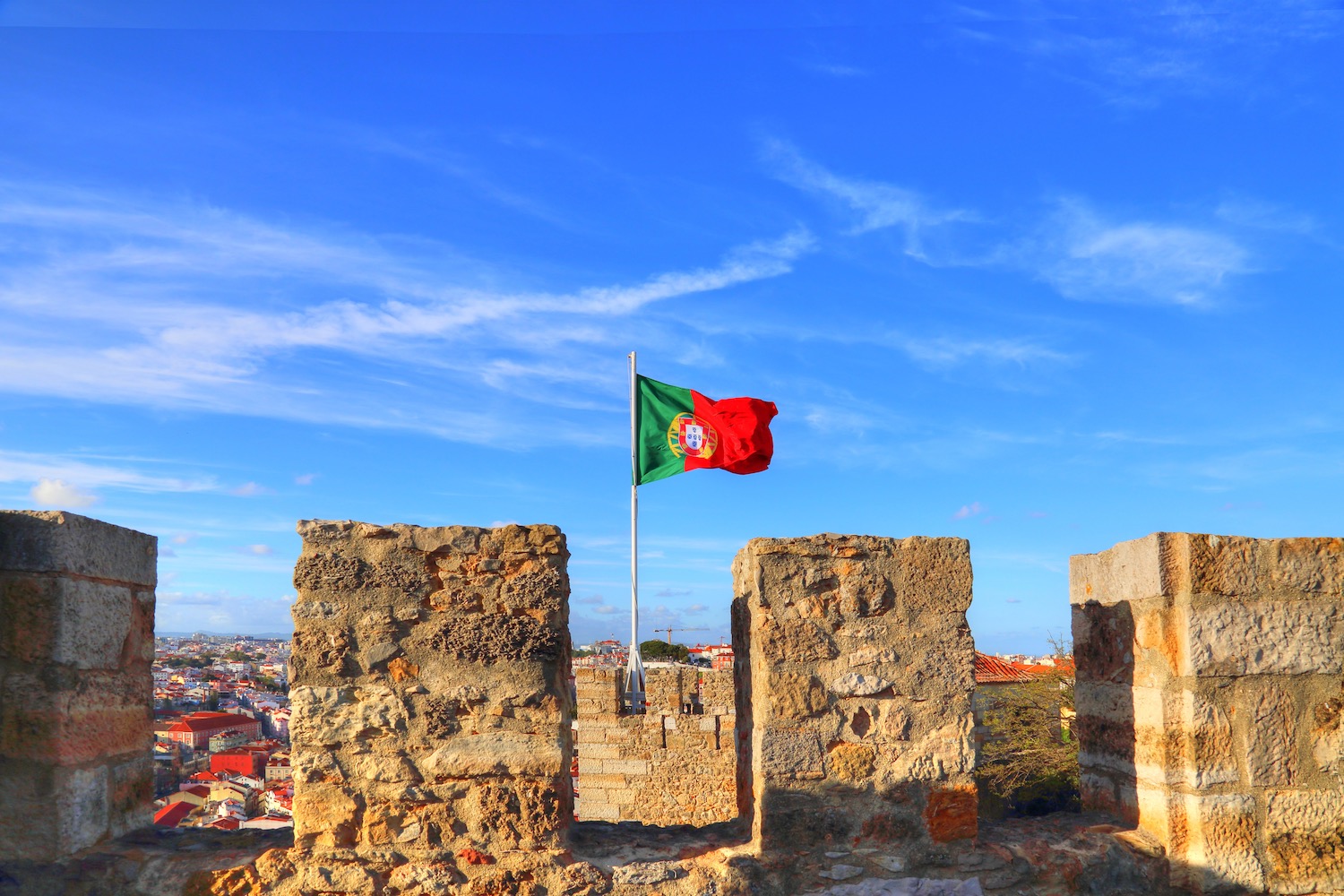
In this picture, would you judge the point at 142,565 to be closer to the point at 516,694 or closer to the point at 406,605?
the point at 406,605

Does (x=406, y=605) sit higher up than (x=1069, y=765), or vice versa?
(x=406, y=605)

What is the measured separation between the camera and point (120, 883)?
9.91 feet

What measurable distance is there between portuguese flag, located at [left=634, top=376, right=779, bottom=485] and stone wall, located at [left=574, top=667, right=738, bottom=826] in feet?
7.88

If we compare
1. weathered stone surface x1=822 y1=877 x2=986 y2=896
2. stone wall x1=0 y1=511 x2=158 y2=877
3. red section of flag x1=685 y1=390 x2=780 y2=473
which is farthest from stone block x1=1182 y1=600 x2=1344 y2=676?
red section of flag x1=685 y1=390 x2=780 y2=473

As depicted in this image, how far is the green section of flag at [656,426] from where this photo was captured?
368 inches

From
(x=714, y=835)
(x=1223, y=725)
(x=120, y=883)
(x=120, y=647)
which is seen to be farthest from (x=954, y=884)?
(x=120, y=647)

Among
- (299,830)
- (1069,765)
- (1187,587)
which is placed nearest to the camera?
(299,830)

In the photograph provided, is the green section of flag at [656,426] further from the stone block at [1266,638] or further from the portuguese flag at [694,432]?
the stone block at [1266,638]

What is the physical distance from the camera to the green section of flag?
935 cm

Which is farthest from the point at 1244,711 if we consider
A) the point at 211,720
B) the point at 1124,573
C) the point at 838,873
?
the point at 211,720

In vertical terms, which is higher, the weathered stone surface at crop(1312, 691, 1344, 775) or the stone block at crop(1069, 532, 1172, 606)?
the stone block at crop(1069, 532, 1172, 606)

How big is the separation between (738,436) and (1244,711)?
6.11 metres

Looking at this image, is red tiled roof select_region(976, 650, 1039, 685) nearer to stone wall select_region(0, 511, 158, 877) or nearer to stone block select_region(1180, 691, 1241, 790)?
stone block select_region(1180, 691, 1241, 790)

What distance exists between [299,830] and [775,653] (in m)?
1.51
